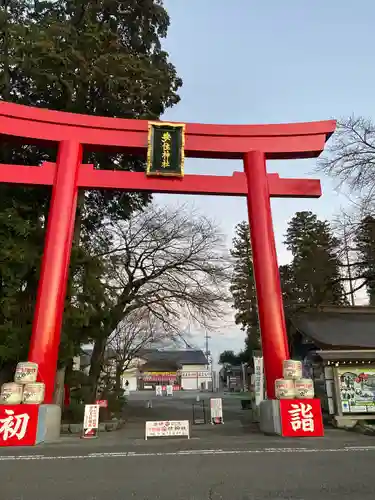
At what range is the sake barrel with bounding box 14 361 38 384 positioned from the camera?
850cm

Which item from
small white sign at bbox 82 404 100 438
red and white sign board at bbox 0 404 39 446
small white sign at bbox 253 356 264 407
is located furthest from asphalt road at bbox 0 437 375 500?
small white sign at bbox 253 356 264 407

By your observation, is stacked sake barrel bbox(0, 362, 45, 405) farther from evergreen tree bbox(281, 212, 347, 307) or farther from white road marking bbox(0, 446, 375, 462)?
evergreen tree bbox(281, 212, 347, 307)

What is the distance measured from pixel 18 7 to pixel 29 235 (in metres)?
9.41

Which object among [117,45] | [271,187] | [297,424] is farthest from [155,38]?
[297,424]

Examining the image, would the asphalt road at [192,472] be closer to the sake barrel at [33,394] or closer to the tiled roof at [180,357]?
the sake barrel at [33,394]

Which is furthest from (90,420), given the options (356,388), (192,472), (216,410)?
(356,388)

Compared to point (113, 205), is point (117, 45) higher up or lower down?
higher up

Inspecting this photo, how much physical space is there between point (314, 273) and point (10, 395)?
12.8 metres

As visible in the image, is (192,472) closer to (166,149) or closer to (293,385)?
(293,385)

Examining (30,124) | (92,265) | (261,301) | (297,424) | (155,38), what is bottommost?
(297,424)

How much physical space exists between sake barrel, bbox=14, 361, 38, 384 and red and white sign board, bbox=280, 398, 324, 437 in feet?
17.0

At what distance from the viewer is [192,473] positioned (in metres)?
5.06

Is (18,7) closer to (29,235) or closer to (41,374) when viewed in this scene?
(29,235)

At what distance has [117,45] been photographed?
14.0 m
